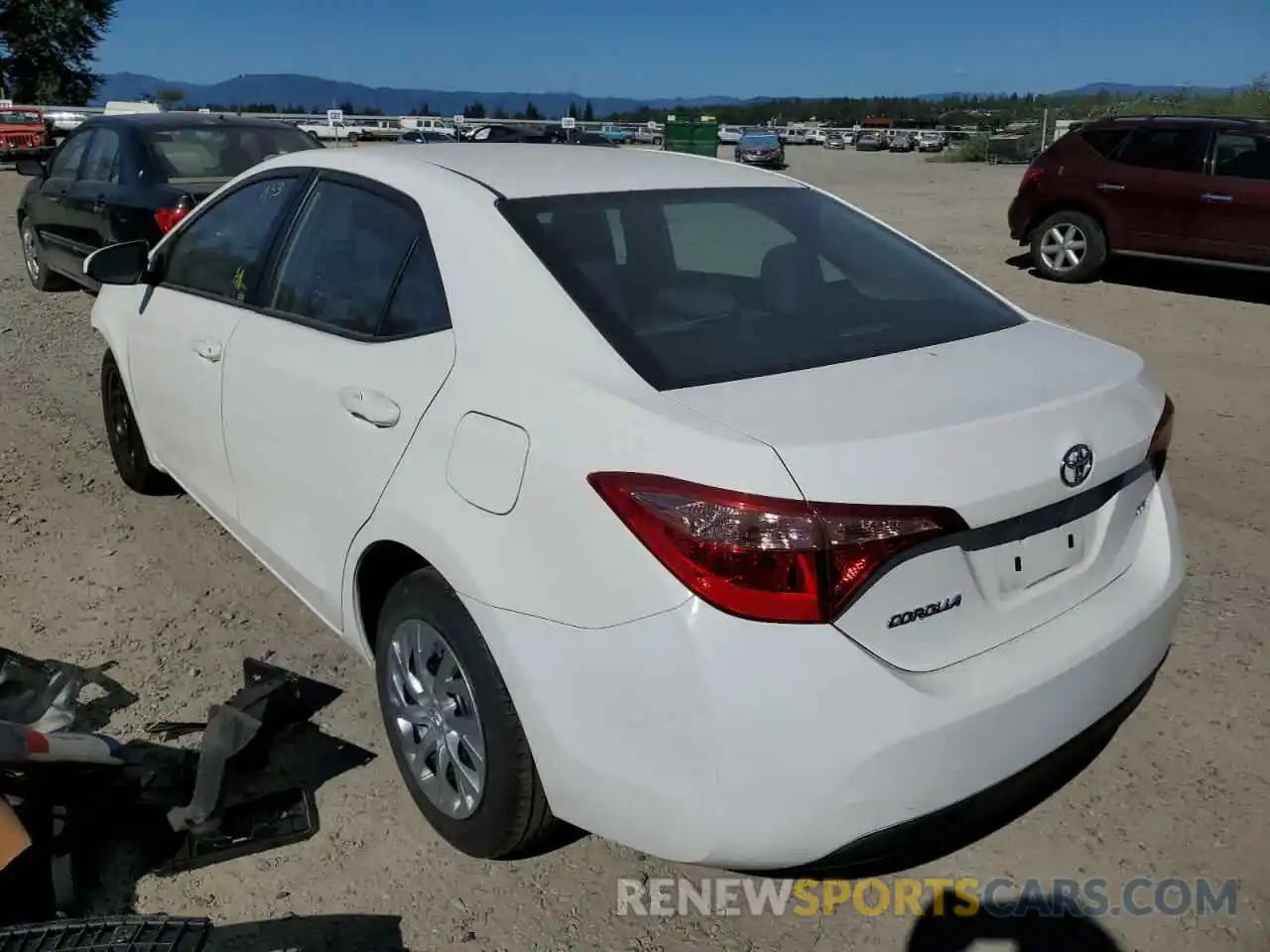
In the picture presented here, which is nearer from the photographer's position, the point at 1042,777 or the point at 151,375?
the point at 1042,777

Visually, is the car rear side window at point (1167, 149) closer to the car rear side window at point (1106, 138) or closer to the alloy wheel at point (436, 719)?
the car rear side window at point (1106, 138)

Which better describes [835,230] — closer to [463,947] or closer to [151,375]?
[463,947]

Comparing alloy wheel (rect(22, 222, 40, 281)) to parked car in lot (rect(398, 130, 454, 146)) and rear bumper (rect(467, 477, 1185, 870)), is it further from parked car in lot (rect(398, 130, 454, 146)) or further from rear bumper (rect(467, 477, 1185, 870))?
parked car in lot (rect(398, 130, 454, 146))

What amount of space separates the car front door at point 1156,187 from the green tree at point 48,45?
50909 millimetres

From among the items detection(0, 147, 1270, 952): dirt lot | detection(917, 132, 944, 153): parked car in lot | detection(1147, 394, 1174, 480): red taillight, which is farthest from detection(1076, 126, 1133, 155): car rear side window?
detection(917, 132, 944, 153): parked car in lot

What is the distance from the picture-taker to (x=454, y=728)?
252cm

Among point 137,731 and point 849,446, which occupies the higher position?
point 849,446

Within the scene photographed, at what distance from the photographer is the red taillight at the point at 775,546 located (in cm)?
188

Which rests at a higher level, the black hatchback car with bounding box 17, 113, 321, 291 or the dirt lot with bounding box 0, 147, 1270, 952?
the black hatchback car with bounding box 17, 113, 321, 291

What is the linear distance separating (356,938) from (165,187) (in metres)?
6.64

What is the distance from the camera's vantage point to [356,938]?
95.7 inches

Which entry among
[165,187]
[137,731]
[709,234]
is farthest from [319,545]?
[165,187]

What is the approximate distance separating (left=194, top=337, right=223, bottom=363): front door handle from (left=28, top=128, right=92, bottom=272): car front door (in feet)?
19.3

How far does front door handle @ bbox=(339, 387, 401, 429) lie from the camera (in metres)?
2.55
